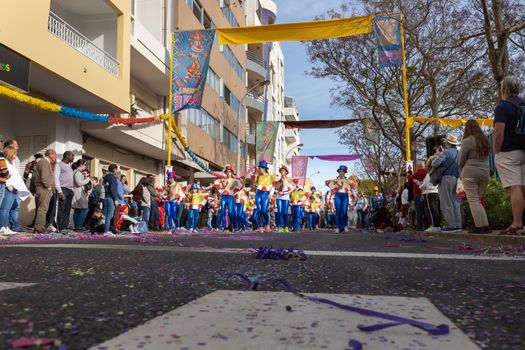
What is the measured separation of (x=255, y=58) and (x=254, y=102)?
429 centimetres

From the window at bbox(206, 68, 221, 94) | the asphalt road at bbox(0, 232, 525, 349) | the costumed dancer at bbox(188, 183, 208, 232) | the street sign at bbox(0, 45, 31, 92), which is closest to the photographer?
the asphalt road at bbox(0, 232, 525, 349)

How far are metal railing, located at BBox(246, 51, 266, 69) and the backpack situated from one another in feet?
129

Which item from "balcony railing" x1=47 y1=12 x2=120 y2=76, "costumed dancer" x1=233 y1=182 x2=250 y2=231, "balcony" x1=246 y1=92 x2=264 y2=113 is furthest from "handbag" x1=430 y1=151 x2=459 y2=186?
"balcony" x1=246 y1=92 x2=264 y2=113

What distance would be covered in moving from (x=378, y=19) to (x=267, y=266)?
646 inches

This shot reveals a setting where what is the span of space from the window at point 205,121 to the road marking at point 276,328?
24575 mm

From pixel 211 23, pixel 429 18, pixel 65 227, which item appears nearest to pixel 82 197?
pixel 65 227

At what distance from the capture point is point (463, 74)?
2042 cm

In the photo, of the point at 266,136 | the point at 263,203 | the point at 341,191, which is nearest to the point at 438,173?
the point at 341,191

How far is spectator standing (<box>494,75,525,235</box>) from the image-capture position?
6.16 meters

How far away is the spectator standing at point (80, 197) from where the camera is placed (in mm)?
11430

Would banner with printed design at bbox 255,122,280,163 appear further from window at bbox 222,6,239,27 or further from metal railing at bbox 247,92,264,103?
metal railing at bbox 247,92,264,103

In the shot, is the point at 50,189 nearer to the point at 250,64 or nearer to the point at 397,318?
the point at 397,318

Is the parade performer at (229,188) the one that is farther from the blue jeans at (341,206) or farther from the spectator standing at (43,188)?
the spectator standing at (43,188)

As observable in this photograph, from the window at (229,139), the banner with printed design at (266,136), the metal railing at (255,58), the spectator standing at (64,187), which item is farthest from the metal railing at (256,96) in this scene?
the spectator standing at (64,187)
